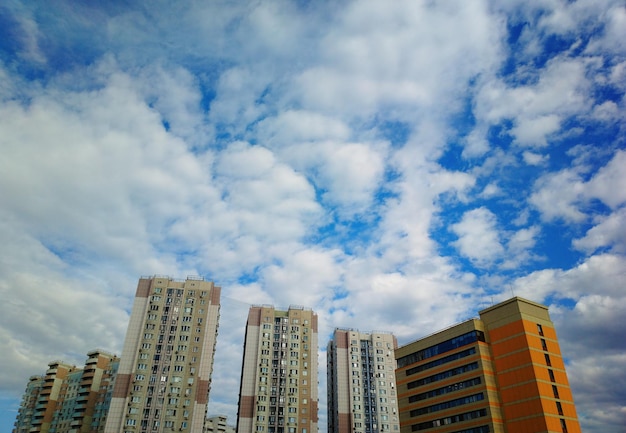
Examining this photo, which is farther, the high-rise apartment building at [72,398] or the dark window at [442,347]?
the high-rise apartment building at [72,398]

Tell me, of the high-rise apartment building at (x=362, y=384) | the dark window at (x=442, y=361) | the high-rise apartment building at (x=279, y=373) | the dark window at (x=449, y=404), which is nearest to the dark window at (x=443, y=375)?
the dark window at (x=442, y=361)

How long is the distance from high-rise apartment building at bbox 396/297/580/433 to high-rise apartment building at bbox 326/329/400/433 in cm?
4695

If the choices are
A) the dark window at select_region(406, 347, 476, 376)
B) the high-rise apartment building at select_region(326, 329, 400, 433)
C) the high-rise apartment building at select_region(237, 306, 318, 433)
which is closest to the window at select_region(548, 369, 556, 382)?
the dark window at select_region(406, 347, 476, 376)

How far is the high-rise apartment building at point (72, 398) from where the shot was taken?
149375 mm

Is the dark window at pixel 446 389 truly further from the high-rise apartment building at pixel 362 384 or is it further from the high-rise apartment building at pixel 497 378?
the high-rise apartment building at pixel 362 384

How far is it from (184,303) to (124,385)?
24.5 m

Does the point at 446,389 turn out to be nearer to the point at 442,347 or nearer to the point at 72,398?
the point at 442,347

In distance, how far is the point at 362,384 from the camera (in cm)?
13988

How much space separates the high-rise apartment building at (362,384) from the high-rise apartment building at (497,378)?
47.0 meters

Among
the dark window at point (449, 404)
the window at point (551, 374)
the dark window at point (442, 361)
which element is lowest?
the dark window at point (449, 404)

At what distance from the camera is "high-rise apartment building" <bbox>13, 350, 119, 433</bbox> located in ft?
490

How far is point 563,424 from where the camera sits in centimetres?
6762

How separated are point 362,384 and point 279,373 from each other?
30703 mm

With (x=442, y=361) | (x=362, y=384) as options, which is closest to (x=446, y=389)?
(x=442, y=361)
